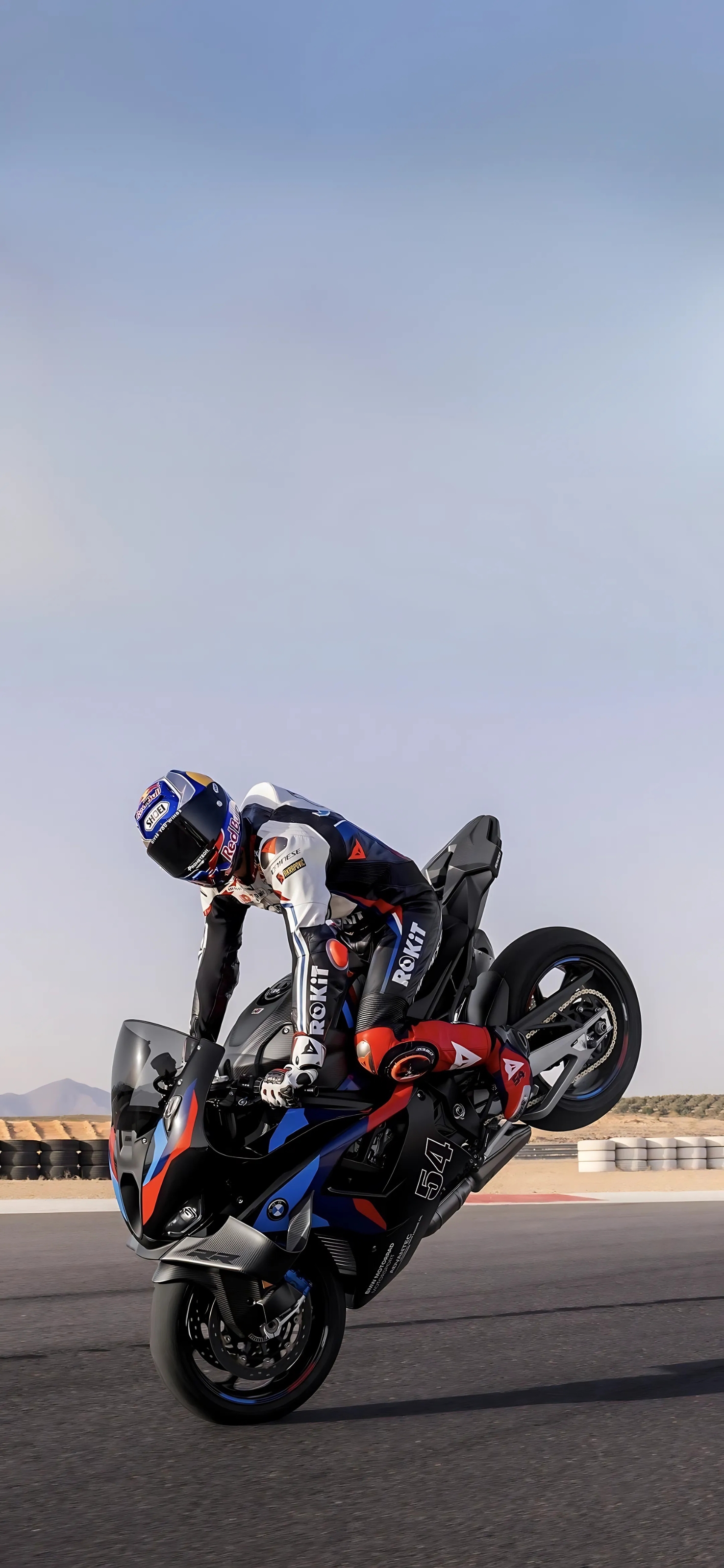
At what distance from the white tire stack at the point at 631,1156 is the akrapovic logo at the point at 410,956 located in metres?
18.5

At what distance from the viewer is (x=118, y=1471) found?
3799 mm

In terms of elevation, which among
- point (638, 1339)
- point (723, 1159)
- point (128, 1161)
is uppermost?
point (128, 1161)

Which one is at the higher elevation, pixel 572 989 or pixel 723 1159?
pixel 572 989

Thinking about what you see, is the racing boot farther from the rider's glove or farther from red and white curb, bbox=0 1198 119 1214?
red and white curb, bbox=0 1198 119 1214

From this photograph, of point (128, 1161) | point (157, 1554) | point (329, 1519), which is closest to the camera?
point (157, 1554)

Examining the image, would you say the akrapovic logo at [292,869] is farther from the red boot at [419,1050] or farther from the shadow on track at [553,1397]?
the shadow on track at [553,1397]

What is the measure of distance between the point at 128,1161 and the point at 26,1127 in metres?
29.2

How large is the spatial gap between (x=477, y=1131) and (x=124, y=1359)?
179cm

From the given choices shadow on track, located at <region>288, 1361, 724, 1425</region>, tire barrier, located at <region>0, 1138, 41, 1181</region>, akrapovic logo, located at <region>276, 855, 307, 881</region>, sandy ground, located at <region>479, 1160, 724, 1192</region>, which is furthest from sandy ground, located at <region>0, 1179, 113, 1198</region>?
akrapovic logo, located at <region>276, 855, 307, 881</region>

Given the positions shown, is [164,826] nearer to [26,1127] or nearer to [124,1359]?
[124,1359]

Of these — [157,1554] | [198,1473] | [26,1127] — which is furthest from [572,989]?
[26,1127]

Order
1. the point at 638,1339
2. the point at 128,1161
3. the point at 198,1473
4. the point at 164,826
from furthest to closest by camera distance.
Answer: the point at 638,1339, the point at 164,826, the point at 128,1161, the point at 198,1473

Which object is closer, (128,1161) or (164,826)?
(128,1161)

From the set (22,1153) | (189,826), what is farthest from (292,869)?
(22,1153)
